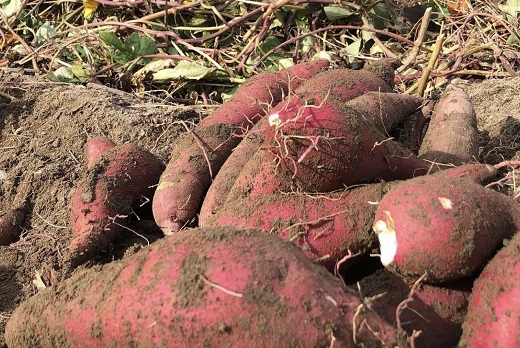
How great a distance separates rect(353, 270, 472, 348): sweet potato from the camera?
47.8 inches

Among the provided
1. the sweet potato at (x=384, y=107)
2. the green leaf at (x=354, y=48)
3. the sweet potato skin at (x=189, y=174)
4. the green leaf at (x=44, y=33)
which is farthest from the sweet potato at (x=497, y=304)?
the green leaf at (x=44, y=33)

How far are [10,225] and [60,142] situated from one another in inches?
18.2

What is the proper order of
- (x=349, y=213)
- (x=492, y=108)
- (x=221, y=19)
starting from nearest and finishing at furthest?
(x=349, y=213) → (x=492, y=108) → (x=221, y=19)

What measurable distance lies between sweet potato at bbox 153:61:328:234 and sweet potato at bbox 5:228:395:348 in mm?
505

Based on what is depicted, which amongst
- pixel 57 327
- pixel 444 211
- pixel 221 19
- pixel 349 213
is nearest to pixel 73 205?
pixel 57 327

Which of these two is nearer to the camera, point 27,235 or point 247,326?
point 247,326

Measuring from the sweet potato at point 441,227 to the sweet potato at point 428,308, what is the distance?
0.15 ft

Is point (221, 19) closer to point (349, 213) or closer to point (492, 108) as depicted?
point (492, 108)

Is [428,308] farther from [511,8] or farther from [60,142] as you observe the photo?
[511,8]

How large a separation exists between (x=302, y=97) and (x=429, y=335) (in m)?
0.65

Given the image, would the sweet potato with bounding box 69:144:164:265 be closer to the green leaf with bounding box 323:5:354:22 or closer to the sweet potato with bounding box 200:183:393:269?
the sweet potato with bounding box 200:183:393:269

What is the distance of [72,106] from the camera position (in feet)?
7.97

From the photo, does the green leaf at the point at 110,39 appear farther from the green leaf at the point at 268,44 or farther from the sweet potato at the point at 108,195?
the sweet potato at the point at 108,195

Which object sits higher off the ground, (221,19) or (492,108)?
(221,19)
